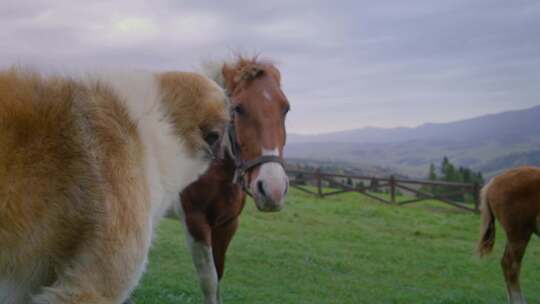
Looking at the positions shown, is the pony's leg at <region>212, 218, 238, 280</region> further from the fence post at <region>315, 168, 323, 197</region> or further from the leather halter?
the fence post at <region>315, 168, 323, 197</region>

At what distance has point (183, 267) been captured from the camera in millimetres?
7871

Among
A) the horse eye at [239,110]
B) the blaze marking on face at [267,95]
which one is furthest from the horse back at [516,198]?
the horse eye at [239,110]

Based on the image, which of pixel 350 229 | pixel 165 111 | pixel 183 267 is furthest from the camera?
pixel 350 229

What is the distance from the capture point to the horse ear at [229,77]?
4.25m

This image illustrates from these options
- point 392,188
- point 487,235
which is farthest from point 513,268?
point 392,188

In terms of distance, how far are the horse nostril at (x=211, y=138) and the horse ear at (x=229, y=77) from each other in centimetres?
219

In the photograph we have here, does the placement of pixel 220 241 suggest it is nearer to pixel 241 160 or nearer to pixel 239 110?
pixel 241 160

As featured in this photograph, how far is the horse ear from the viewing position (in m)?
4.25

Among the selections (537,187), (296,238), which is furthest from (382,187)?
(537,187)

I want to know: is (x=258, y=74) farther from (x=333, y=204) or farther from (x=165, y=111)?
(x=333, y=204)

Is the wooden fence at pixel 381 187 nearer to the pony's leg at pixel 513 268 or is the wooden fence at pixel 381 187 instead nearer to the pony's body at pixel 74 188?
the pony's leg at pixel 513 268

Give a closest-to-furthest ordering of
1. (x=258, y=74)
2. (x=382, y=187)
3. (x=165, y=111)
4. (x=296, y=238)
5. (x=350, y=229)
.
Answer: (x=165, y=111) < (x=258, y=74) < (x=296, y=238) < (x=350, y=229) < (x=382, y=187)

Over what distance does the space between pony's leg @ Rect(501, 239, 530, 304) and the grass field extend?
430 millimetres

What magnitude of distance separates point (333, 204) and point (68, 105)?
18744mm
